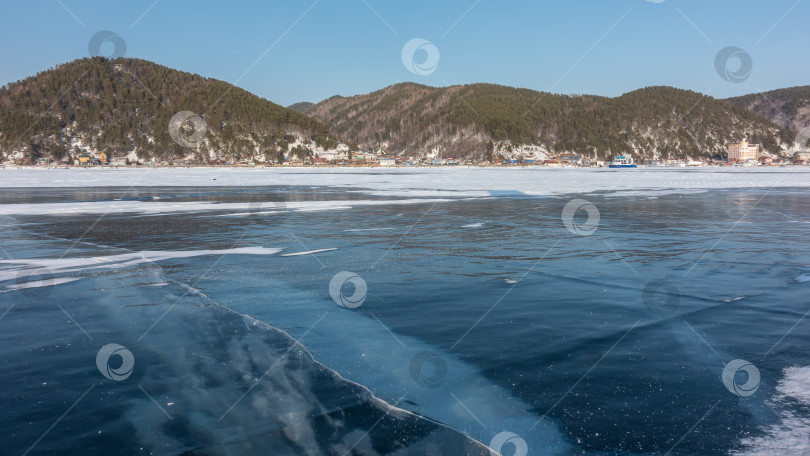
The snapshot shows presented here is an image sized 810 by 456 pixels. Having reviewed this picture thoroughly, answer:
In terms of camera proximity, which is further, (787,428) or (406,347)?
(406,347)

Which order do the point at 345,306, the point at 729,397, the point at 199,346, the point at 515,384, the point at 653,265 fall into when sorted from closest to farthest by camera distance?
the point at 729,397 < the point at 515,384 < the point at 199,346 < the point at 345,306 < the point at 653,265

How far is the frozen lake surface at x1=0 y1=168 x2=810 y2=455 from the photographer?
15.1 ft

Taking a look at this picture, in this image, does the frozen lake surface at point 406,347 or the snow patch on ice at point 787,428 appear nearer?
the snow patch on ice at point 787,428

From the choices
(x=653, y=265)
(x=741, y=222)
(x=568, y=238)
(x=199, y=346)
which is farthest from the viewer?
(x=741, y=222)

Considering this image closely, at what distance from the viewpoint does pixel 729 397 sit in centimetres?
523

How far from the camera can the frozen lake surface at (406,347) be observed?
4.59 metres

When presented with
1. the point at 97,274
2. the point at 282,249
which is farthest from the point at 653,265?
the point at 97,274

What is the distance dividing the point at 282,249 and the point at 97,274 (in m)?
4.46

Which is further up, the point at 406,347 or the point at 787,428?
the point at 787,428

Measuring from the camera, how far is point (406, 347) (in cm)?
676

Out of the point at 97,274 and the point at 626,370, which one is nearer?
the point at 626,370

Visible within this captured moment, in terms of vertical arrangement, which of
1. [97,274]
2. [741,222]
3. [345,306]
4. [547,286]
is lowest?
[97,274]

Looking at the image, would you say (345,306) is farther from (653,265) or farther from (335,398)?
(653,265)

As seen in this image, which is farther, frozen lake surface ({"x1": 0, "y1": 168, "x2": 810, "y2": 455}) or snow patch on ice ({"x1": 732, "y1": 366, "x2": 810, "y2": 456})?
frozen lake surface ({"x1": 0, "y1": 168, "x2": 810, "y2": 455})
